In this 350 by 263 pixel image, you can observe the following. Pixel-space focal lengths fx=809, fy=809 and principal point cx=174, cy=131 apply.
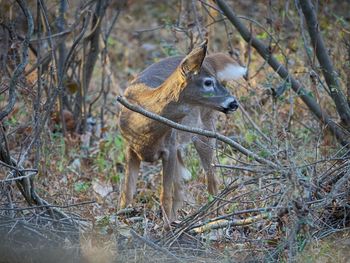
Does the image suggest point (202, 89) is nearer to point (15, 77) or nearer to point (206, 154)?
point (206, 154)

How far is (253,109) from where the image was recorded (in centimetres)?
855

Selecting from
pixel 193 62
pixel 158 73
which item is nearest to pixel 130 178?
pixel 158 73

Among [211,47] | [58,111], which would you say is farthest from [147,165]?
[211,47]

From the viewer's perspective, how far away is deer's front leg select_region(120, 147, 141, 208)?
6934 mm

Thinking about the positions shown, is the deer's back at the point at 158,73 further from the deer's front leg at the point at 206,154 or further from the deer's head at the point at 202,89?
the deer's front leg at the point at 206,154

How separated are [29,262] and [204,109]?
8.86ft

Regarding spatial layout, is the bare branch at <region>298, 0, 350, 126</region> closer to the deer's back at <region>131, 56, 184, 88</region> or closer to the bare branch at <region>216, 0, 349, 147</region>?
the bare branch at <region>216, 0, 349, 147</region>

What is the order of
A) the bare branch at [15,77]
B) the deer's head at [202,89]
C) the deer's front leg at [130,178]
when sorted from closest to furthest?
the bare branch at [15,77] < the deer's head at [202,89] < the deer's front leg at [130,178]

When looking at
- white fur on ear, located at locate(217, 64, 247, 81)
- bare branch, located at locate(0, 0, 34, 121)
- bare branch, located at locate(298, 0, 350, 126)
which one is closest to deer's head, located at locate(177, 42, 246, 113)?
white fur on ear, located at locate(217, 64, 247, 81)

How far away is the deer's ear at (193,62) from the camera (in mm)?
6285

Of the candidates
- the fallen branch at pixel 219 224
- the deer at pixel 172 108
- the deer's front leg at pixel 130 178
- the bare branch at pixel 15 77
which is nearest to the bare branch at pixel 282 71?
the deer at pixel 172 108

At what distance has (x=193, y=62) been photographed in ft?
21.1

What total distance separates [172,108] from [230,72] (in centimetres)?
85

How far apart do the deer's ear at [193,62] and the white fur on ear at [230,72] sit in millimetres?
635
